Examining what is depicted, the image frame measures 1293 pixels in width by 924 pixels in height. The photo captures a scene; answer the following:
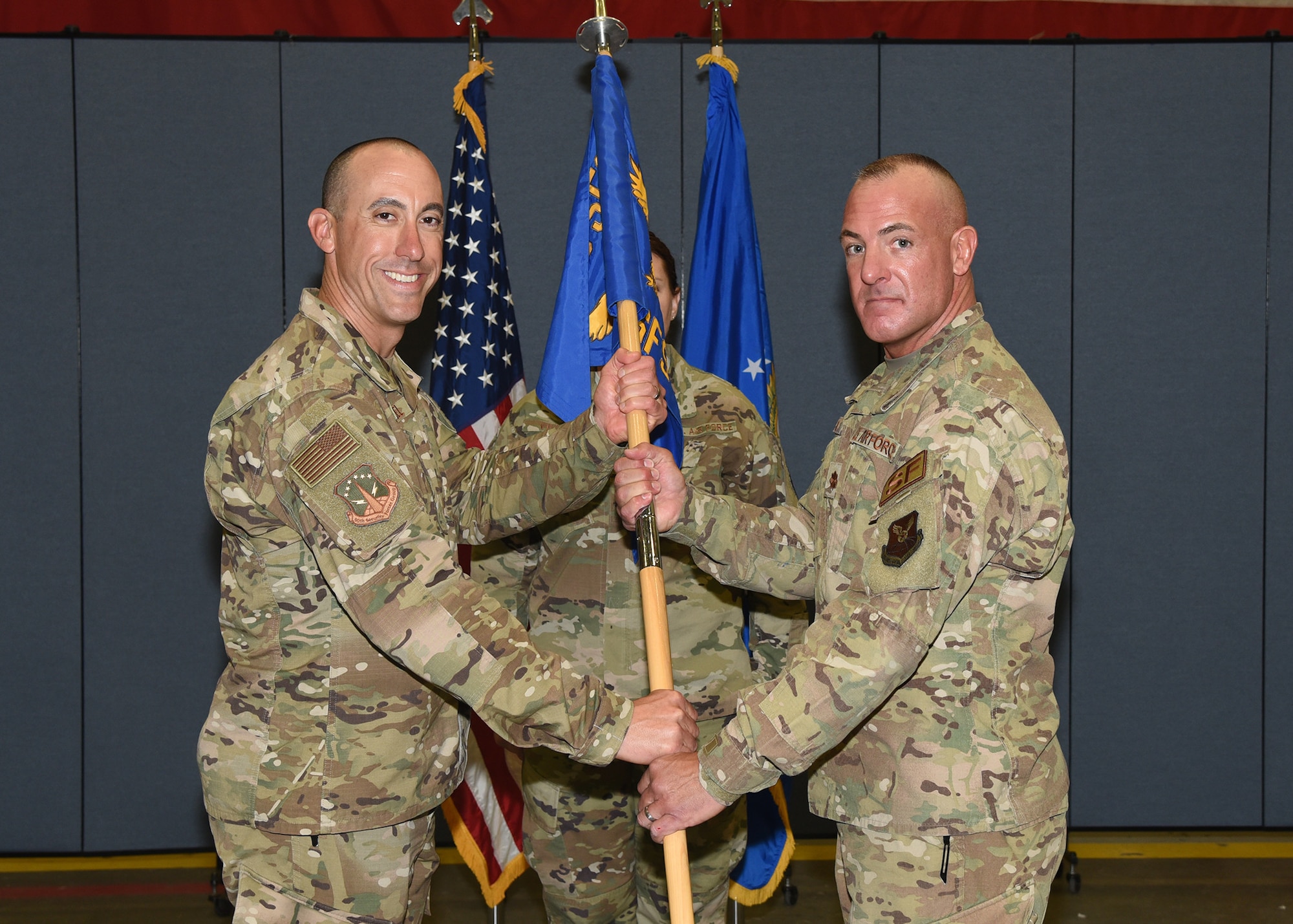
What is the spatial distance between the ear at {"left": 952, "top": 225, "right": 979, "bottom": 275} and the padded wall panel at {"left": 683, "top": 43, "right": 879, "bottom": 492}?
2295mm

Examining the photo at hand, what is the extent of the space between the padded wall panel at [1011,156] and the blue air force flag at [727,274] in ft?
3.35

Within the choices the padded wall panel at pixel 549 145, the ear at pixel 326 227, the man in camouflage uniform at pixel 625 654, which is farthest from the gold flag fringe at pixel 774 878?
the ear at pixel 326 227

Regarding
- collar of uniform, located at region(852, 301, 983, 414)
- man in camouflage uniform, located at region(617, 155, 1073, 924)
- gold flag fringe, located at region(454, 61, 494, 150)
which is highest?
gold flag fringe, located at region(454, 61, 494, 150)

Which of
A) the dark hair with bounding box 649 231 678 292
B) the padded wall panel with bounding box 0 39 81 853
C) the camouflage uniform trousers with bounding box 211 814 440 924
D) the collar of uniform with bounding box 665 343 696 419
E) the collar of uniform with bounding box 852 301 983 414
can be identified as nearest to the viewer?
the camouflage uniform trousers with bounding box 211 814 440 924

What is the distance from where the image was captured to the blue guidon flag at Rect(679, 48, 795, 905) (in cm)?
339

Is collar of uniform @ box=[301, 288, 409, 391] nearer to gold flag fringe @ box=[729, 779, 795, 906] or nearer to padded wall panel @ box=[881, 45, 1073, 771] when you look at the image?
gold flag fringe @ box=[729, 779, 795, 906]

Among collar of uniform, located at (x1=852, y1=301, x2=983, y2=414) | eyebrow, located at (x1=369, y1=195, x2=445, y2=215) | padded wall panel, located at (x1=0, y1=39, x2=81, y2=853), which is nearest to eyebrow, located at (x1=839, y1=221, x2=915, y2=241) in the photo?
collar of uniform, located at (x1=852, y1=301, x2=983, y2=414)

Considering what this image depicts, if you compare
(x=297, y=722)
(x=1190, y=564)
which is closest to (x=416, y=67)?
(x=297, y=722)

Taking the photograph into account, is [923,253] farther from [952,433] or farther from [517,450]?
[517,450]

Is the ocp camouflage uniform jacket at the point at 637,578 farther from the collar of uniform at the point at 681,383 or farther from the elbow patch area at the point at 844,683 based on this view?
the elbow patch area at the point at 844,683

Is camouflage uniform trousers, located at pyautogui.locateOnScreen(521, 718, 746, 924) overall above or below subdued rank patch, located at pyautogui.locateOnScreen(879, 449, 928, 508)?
below

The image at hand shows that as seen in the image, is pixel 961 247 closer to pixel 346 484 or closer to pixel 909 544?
pixel 909 544

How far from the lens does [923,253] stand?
2045 millimetres

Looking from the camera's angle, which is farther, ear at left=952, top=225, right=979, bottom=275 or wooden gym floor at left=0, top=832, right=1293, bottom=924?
wooden gym floor at left=0, top=832, right=1293, bottom=924
